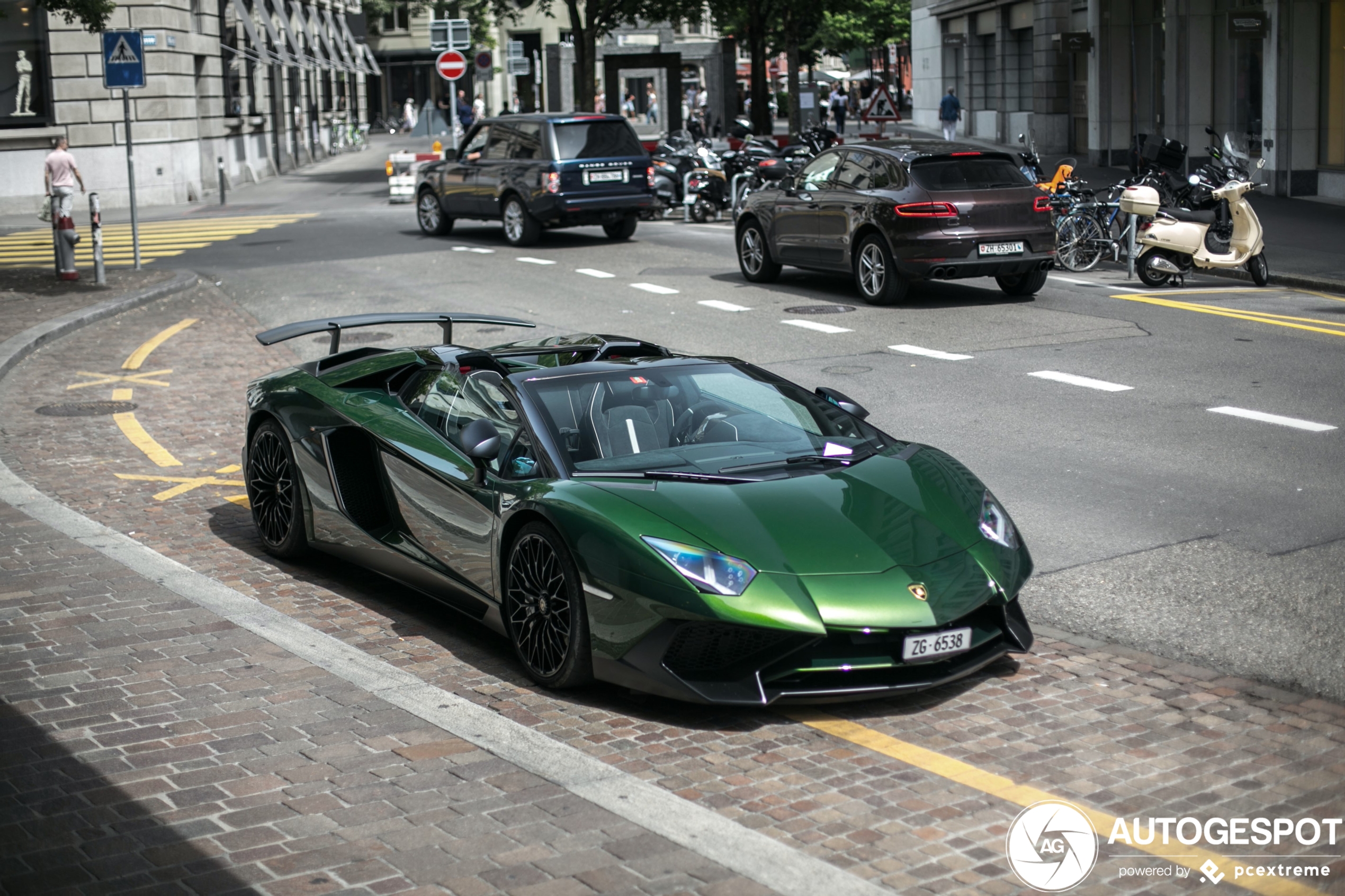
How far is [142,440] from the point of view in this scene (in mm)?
11141

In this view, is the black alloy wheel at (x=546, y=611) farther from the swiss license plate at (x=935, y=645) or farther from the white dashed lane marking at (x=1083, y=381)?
the white dashed lane marking at (x=1083, y=381)

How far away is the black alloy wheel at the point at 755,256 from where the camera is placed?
18.4 meters

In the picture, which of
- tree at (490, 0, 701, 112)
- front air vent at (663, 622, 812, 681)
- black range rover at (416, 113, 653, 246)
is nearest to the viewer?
front air vent at (663, 622, 812, 681)

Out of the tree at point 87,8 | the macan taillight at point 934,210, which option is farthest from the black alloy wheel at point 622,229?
the macan taillight at point 934,210

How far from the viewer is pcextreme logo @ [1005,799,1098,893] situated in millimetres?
4141

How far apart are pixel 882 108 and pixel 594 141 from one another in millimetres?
23958

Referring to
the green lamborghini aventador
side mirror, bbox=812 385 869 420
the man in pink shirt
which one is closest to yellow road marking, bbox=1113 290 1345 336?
side mirror, bbox=812 385 869 420

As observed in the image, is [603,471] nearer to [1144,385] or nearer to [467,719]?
[467,719]

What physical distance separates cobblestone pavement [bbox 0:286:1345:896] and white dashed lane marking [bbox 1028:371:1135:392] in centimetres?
568

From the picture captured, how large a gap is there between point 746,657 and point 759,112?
151 ft

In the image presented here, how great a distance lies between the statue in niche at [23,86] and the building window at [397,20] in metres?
67.2

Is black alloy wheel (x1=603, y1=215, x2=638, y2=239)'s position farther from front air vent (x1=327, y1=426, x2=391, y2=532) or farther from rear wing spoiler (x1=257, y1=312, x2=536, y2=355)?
front air vent (x1=327, y1=426, x2=391, y2=532)

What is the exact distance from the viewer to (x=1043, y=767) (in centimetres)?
493

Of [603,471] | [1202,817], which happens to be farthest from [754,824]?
[603,471]
